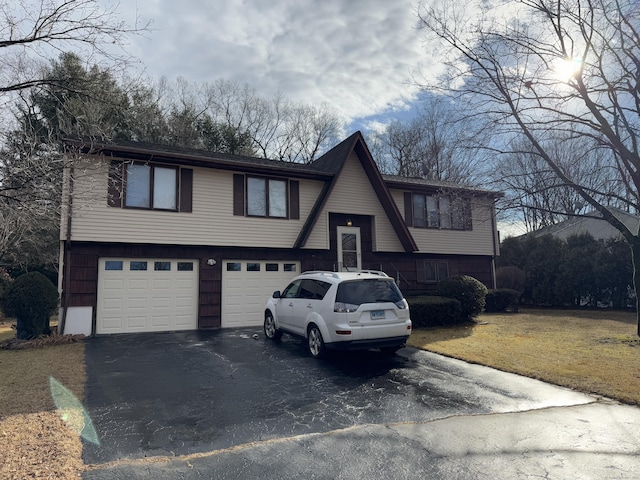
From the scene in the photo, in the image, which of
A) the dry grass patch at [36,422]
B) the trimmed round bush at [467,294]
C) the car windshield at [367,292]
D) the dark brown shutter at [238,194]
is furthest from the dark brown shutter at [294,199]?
the dry grass patch at [36,422]

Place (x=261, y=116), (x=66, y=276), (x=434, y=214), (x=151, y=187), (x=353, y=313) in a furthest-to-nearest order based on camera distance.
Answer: (x=261, y=116)
(x=434, y=214)
(x=151, y=187)
(x=66, y=276)
(x=353, y=313)

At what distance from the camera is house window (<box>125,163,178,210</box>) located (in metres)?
13.7

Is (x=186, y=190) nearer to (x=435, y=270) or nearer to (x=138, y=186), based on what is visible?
(x=138, y=186)

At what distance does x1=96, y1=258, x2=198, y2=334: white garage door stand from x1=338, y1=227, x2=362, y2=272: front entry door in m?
5.77

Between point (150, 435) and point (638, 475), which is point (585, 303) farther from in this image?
point (150, 435)

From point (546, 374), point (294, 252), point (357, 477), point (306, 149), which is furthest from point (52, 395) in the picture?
point (306, 149)

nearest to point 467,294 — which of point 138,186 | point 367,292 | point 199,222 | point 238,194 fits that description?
point 367,292

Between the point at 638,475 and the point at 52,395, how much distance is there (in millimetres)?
7421

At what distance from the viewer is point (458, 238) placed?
1967 centimetres

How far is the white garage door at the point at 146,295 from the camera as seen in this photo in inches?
517

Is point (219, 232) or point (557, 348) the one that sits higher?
point (219, 232)

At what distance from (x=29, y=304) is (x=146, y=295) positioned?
3.21m

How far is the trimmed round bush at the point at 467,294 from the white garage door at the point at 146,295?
29.8ft

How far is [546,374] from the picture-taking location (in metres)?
7.56
